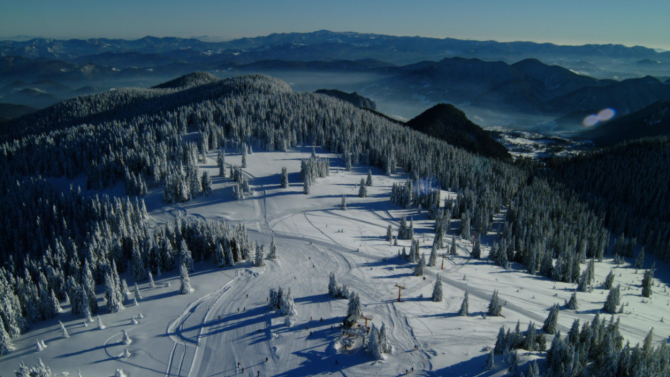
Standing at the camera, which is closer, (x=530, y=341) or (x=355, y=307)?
(x=530, y=341)

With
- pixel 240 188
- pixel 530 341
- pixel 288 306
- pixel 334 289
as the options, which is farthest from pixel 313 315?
pixel 240 188

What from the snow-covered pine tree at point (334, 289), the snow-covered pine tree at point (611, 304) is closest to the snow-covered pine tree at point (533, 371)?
the snow-covered pine tree at point (334, 289)

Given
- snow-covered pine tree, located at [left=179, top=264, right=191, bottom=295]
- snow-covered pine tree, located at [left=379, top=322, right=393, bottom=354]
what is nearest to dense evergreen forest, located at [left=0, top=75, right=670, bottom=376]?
snow-covered pine tree, located at [left=179, top=264, right=191, bottom=295]

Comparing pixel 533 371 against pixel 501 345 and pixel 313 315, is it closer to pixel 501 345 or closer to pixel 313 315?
pixel 501 345

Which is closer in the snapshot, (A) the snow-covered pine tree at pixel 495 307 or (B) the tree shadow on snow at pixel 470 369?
(B) the tree shadow on snow at pixel 470 369

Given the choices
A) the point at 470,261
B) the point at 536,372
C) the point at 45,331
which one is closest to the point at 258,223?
the point at 45,331

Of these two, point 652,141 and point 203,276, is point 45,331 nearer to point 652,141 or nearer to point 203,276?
point 203,276

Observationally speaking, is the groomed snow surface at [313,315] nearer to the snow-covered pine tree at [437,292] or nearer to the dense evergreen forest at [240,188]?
the snow-covered pine tree at [437,292]
